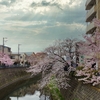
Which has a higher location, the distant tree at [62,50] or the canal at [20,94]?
the distant tree at [62,50]

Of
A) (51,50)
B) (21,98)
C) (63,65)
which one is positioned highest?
(51,50)

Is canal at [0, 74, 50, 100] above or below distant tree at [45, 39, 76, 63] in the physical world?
below

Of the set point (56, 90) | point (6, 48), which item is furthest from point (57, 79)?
point (6, 48)

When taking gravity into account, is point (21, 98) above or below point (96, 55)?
below

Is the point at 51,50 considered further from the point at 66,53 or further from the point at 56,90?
the point at 56,90

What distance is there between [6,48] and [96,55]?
89561mm

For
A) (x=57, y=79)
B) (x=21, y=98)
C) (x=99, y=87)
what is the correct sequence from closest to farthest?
(x=99, y=87) → (x=57, y=79) → (x=21, y=98)

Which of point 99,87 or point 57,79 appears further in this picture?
point 57,79

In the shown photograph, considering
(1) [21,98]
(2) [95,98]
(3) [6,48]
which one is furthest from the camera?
(3) [6,48]

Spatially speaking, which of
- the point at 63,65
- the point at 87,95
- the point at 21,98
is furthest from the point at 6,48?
the point at 87,95

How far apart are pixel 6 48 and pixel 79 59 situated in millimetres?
71871

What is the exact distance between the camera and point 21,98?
32.8m

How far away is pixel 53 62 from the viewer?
28.1 m

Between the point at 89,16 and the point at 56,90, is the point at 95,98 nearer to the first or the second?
the point at 56,90
